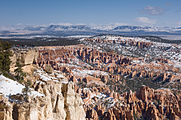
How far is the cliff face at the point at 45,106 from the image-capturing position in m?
12.4

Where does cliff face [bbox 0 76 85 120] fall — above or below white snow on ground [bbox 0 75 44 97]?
below

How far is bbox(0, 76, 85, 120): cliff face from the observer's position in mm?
12359

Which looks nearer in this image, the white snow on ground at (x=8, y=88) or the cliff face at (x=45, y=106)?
the cliff face at (x=45, y=106)

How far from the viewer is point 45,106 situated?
14234mm

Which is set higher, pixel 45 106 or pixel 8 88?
pixel 8 88

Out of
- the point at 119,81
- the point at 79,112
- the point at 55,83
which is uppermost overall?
the point at 55,83

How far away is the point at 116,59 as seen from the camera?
11725 centimetres

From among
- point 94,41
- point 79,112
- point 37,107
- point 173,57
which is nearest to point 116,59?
point 173,57

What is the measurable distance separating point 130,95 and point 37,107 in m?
43.5

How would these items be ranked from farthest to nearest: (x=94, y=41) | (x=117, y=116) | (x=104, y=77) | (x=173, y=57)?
1. (x=94, y=41)
2. (x=173, y=57)
3. (x=104, y=77)
4. (x=117, y=116)

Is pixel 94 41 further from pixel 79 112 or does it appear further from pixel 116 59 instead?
pixel 79 112

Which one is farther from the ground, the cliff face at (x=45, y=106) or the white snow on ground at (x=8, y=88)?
the white snow on ground at (x=8, y=88)

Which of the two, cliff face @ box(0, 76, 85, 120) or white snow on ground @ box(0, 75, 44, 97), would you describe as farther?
white snow on ground @ box(0, 75, 44, 97)

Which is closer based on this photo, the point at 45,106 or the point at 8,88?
the point at 45,106
